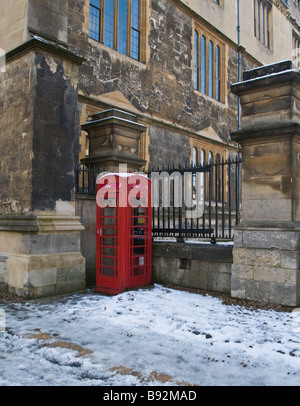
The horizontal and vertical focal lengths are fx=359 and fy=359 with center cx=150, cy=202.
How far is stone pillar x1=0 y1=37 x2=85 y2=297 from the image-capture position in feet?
20.5

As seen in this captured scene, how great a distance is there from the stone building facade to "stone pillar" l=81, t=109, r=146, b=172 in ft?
2.98

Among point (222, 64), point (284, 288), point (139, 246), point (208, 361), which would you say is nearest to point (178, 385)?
point (208, 361)

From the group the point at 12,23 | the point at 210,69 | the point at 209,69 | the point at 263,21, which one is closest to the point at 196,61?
the point at 209,69

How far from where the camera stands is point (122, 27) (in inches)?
477

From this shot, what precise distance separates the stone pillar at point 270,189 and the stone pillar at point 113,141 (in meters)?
2.79

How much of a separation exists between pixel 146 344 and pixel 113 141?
488cm

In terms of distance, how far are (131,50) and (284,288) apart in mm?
9958

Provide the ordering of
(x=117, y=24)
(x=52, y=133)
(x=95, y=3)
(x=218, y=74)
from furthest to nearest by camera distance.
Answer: (x=218, y=74) → (x=117, y=24) → (x=95, y=3) → (x=52, y=133)

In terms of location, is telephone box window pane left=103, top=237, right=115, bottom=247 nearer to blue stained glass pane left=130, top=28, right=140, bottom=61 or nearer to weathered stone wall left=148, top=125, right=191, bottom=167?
weathered stone wall left=148, top=125, right=191, bottom=167

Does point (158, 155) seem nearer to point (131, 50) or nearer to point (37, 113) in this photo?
point (131, 50)

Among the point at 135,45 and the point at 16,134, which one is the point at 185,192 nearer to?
the point at 16,134

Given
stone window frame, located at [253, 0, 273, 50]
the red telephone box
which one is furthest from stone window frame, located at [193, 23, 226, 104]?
the red telephone box

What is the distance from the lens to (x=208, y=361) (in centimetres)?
350

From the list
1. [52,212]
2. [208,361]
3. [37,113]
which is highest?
[37,113]
